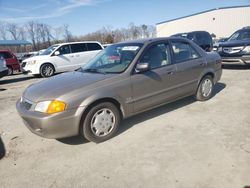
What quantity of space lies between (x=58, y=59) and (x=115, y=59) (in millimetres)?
8637

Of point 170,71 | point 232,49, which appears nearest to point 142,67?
point 170,71

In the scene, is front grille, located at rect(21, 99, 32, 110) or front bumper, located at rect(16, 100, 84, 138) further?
front grille, located at rect(21, 99, 32, 110)

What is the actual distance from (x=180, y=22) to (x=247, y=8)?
46.5 ft

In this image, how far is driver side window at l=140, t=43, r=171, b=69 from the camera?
4551 millimetres

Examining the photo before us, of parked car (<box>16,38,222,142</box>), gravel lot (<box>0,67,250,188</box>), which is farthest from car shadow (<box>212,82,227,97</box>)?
gravel lot (<box>0,67,250,188</box>)

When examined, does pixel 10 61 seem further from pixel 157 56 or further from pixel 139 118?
pixel 157 56

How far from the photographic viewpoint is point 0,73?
11.3 meters

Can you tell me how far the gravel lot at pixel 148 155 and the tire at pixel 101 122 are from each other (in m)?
0.14

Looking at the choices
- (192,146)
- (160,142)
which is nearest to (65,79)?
(160,142)

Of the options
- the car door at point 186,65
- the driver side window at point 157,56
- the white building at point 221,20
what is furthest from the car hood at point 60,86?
the white building at point 221,20

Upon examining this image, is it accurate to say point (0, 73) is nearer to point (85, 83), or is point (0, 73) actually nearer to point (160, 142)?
point (85, 83)

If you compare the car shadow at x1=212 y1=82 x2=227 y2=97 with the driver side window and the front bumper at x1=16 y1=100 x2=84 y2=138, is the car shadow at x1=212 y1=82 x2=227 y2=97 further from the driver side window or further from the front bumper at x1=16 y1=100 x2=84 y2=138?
the front bumper at x1=16 y1=100 x2=84 y2=138

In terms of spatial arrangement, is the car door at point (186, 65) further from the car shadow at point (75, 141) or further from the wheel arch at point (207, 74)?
the car shadow at point (75, 141)

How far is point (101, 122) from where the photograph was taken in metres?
3.94
